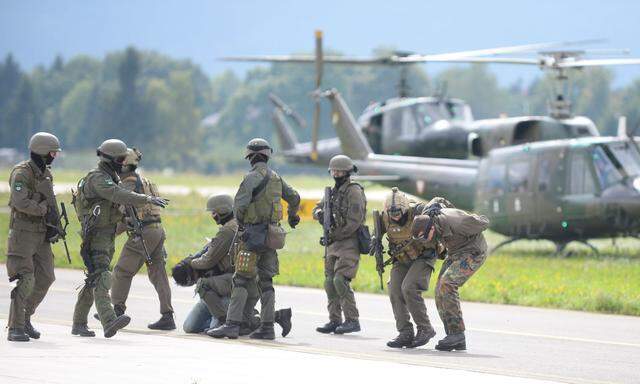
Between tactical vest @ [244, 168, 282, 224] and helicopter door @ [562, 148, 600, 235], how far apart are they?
12136 mm

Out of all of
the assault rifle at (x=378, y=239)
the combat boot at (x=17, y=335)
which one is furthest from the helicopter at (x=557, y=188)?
the combat boot at (x=17, y=335)

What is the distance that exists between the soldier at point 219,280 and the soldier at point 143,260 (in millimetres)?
444

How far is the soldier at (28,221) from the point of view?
1250 centimetres

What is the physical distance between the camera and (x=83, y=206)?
12.9 m

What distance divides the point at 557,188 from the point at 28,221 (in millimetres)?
14147

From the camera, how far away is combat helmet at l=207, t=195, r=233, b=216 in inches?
540

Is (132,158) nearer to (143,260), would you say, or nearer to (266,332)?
(143,260)

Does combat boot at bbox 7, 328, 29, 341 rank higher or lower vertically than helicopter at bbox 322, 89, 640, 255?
lower

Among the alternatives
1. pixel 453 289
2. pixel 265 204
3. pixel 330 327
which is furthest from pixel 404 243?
pixel 330 327

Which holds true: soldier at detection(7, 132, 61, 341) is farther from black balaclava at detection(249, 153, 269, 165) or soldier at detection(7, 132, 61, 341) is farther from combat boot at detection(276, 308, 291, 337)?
combat boot at detection(276, 308, 291, 337)

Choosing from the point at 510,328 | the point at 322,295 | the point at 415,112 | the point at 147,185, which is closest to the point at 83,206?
the point at 147,185

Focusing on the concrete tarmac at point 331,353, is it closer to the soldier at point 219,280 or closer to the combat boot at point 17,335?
the combat boot at point 17,335

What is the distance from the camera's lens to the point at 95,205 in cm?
1280

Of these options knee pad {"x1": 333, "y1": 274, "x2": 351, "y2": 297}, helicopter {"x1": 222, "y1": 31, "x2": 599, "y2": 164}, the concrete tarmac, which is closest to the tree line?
helicopter {"x1": 222, "y1": 31, "x2": 599, "y2": 164}
